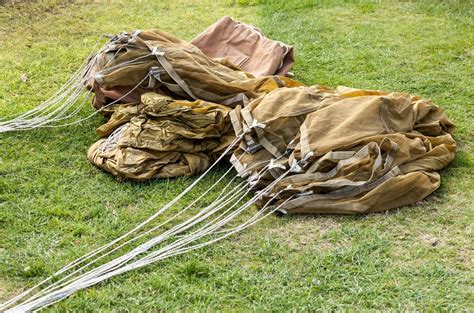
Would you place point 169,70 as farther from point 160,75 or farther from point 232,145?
point 232,145

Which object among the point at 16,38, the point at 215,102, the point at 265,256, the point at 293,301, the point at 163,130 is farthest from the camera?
the point at 16,38

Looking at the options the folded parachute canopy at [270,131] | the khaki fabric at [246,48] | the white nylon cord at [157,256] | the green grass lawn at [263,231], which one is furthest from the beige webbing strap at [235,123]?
the khaki fabric at [246,48]

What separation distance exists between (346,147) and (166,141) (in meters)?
1.13

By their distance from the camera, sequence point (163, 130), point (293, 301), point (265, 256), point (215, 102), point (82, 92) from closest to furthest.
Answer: point (293, 301), point (265, 256), point (163, 130), point (215, 102), point (82, 92)

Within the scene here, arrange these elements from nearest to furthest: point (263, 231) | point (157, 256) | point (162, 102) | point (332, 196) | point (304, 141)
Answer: point (157, 256), point (263, 231), point (332, 196), point (304, 141), point (162, 102)

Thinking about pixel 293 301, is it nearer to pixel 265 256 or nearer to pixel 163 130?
pixel 265 256

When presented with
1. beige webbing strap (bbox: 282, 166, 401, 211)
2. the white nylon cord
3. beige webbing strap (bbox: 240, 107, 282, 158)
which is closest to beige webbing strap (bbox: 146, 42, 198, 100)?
beige webbing strap (bbox: 240, 107, 282, 158)

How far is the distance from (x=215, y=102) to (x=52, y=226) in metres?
1.47

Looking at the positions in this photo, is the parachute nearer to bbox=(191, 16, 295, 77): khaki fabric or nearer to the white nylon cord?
the white nylon cord

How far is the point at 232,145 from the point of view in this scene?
4.10 meters

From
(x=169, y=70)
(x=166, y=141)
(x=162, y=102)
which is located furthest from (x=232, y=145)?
(x=169, y=70)

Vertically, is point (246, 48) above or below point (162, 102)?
below

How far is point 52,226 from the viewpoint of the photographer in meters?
3.74

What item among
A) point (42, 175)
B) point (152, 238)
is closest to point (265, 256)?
point (152, 238)
